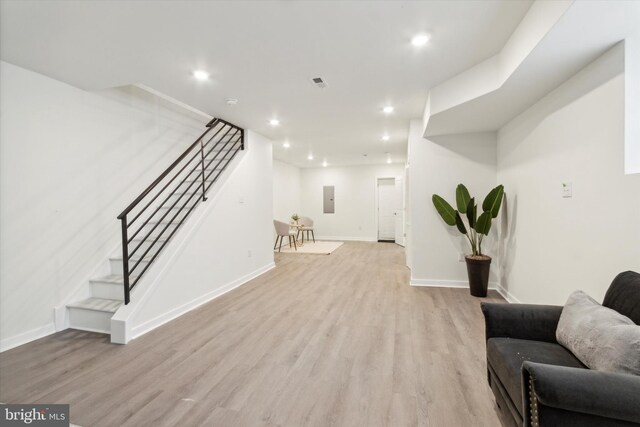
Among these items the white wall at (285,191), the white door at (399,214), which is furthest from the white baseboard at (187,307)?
the white door at (399,214)

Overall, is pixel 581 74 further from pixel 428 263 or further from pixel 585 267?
pixel 428 263

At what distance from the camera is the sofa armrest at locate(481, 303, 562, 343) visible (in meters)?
1.67

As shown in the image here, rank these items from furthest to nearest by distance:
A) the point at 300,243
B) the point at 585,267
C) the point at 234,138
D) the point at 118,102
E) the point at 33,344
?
the point at 300,243 → the point at 234,138 → the point at 118,102 → the point at 33,344 → the point at 585,267

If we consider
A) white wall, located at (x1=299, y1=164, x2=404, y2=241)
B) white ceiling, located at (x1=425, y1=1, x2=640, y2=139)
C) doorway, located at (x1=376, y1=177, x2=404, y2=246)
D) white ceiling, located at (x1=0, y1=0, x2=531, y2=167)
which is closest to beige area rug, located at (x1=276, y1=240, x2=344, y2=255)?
white wall, located at (x1=299, y1=164, x2=404, y2=241)

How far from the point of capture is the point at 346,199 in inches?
380

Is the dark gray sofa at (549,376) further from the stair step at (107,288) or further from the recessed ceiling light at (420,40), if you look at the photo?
the stair step at (107,288)

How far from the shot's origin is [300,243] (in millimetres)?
8797

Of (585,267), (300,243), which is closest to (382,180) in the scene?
(300,243)

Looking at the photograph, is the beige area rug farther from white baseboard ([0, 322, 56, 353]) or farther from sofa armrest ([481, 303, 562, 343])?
sofa armrest ([481, 303, 562, 343])

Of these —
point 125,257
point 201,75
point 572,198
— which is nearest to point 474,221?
point 572,198

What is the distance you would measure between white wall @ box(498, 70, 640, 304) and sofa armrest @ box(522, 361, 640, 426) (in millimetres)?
1165

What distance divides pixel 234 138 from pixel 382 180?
5.63 meters

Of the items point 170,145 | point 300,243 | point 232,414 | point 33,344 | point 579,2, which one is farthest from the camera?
point 300,243

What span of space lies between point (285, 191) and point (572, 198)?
726 centimetres
